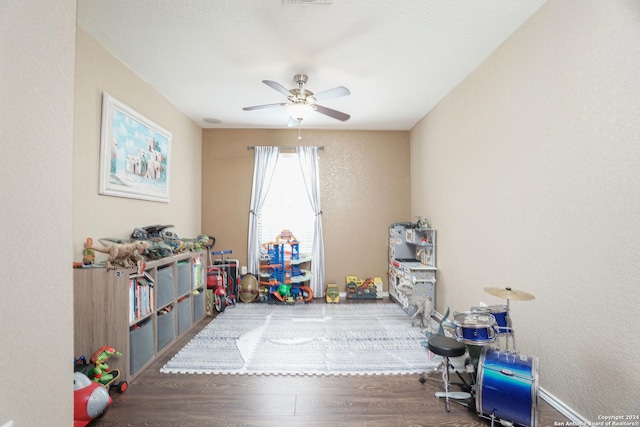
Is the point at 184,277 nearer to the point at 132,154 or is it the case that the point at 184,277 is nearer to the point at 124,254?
the point at 124,254

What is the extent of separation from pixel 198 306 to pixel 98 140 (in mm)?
2156

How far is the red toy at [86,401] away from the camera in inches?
69.9

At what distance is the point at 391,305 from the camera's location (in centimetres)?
443

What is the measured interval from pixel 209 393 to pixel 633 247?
2724 millimetres

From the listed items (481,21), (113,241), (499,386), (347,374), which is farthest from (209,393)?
(481,21)

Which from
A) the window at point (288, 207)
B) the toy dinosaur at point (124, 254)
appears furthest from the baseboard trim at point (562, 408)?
the window at point (288, 207)

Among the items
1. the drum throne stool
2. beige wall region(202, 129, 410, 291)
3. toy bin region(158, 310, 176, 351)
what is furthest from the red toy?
beige wall region(202, 129, 410, 291)

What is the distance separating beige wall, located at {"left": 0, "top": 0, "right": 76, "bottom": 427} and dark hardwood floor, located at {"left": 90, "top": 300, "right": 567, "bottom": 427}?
844 mm

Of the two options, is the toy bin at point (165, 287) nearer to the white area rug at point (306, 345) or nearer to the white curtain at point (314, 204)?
the white area rug at point (306, 345)

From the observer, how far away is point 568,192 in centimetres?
188

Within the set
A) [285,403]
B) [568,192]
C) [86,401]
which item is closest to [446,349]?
[285,403]

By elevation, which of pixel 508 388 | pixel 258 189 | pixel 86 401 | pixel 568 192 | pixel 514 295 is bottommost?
pixel 86 401

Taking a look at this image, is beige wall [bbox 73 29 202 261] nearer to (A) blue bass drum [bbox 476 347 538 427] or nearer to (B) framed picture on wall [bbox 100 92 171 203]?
(B) framed picture on wall [bbox 100 92 171 203]

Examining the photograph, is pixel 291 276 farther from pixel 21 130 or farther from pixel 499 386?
pixel 21 130
